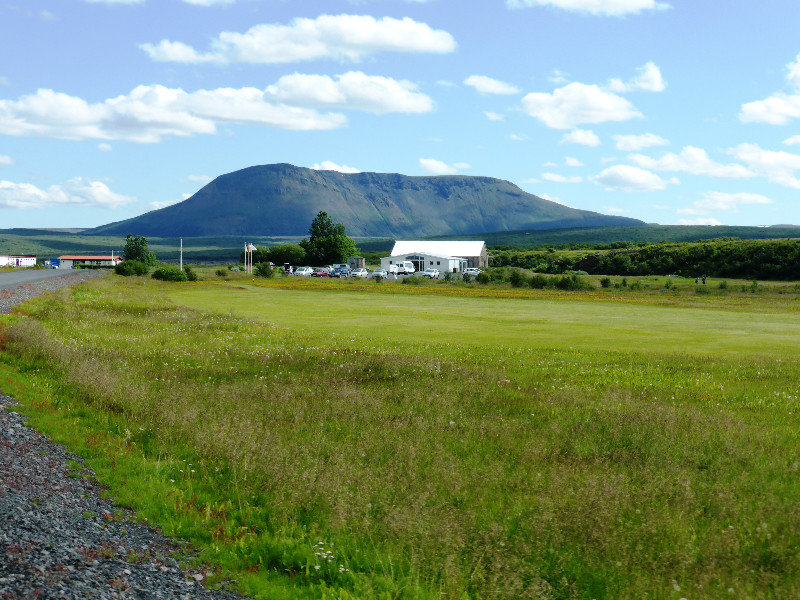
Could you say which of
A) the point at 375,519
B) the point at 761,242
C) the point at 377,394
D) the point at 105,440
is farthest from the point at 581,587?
the point at 761,242

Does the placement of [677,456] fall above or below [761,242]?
below

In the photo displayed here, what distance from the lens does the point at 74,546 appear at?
8.31m

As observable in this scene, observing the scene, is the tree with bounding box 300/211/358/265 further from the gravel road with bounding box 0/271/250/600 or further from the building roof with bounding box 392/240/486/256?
the gravel road with bounding box 0/271/250/600

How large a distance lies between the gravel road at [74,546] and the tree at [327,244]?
170 m

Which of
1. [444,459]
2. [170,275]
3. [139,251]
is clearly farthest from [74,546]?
[139,251]

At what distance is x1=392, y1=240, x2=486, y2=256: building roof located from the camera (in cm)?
18112

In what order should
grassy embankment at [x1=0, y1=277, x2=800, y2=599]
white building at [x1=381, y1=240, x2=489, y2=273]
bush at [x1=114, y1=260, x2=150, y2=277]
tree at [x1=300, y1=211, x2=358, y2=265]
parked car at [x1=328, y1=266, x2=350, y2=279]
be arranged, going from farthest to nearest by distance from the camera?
tree at [x1=300, y1=211, x2=358, y2=265]
white building at [x1=381, y1=240, x2=489, y2=273]
parked car at [x1=328, y1=266, x2=350, y2=279]
bush at [x1=114, y1=260, x2=150, y2=277]
grassy embankment at [x1=0, y1=277, x2=800, y2=599]

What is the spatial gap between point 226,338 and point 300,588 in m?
22.7

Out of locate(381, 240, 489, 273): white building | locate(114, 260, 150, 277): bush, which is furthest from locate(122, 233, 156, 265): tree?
locate(114, 260, 150, 277): bush

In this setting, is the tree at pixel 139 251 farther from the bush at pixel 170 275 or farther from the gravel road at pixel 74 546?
the gravel road at pixel 74 546

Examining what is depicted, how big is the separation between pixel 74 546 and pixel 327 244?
176m

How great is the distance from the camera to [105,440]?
12.8m

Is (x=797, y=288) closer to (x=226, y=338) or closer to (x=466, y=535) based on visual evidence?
(x=226, y=338)

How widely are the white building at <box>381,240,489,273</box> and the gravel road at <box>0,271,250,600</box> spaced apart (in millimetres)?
147734
